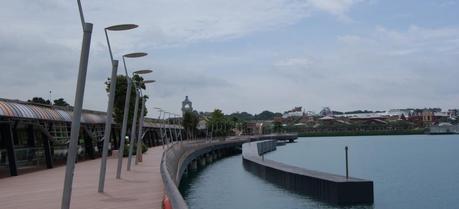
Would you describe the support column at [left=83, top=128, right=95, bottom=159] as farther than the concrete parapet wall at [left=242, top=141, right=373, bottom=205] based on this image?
Yes

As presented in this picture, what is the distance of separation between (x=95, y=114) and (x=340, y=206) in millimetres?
31646

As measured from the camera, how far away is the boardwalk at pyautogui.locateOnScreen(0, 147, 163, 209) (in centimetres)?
1742

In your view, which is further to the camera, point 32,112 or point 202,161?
point 202,161

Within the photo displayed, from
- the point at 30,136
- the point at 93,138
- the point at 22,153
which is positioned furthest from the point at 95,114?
the point at 22,153

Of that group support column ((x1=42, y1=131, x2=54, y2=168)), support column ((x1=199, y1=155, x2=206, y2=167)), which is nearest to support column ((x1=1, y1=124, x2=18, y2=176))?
support column ((x1=42, y1=131, x2=54, y2=168))

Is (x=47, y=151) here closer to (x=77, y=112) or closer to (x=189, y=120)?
(x=77, y=112)

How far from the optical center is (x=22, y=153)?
32906mm

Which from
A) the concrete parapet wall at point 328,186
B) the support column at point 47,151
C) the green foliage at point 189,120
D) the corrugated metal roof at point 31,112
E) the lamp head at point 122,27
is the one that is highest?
the green foliage at point 189,120

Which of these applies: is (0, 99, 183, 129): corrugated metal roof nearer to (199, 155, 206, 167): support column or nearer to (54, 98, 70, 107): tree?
(199, 155, 206, 167): support column

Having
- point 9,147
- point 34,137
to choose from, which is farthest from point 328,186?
point 34,137

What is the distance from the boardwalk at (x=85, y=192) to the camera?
57.2 feet

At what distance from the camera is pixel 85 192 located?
21062mm

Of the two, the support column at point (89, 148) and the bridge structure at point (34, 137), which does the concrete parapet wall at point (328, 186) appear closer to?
the bridge structure at point (34, 137)

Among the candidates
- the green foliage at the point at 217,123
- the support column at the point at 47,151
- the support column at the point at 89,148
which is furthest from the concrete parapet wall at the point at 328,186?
the green foliage at the point at 217,123
